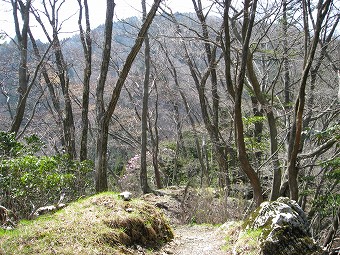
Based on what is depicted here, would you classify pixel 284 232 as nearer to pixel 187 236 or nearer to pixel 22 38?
pixel 187 236

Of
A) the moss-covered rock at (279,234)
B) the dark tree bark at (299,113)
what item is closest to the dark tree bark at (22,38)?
the dark tree bark at (299,113)

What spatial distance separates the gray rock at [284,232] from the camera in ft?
13.6

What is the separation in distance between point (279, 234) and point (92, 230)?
2181 mm

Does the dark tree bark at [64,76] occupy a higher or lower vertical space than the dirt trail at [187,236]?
higher

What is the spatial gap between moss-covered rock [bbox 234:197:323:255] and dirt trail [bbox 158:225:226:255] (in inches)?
32.8

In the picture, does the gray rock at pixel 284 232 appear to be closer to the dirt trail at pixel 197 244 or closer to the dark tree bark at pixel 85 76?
the dirt trail at pixel 197 244

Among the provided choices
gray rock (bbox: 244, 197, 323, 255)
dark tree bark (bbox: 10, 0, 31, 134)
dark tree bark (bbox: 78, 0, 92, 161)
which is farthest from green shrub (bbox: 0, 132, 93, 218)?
dark tree bark (bbox: 10, 0, 31, 134)

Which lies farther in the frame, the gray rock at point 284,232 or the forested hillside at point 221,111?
the forested hillside at point 221,111

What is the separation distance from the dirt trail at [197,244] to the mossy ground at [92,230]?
20cm

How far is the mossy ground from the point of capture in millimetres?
3709

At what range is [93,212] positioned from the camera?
487 centimetres

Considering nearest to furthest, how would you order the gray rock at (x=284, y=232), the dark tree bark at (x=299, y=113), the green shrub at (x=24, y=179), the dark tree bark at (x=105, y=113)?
the gray rock at (x=284, y=232)
the green shrub at (x=24, y=179)
the dark tree bark at (x=299, y=113)
the dark tree bark at (x=105, y=113)

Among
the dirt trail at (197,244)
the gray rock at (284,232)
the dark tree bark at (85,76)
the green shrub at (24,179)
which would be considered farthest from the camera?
the dark tree bark at (85,76)

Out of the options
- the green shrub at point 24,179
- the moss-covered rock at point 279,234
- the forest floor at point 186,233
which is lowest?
the forest floor at point 186,233
